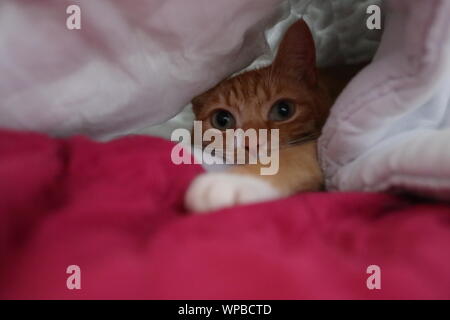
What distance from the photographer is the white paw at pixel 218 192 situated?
66 cm

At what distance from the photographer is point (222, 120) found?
1.32 meters

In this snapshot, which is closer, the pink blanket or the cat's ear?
the pink blanket

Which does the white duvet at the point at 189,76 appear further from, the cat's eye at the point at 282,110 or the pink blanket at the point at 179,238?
the cat's eye at the point at 282,110

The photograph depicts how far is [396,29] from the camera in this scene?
2.73ft

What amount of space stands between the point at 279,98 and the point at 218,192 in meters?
0.66

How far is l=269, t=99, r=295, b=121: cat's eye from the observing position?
125 centimetres

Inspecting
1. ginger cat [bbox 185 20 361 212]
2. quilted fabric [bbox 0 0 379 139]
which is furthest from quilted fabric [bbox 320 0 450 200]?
A: quilted fabric [bbox 0 0 379 139]

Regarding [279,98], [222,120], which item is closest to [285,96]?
[279,98]

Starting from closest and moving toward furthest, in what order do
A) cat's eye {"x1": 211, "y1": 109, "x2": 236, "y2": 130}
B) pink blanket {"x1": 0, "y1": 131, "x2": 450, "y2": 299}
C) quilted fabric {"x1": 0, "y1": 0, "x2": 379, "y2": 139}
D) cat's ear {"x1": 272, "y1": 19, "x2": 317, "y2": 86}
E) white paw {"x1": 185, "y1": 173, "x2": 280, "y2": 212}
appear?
pink blanket {"x1": 0, "y1": 131, "x2": 450, "y2": 299} → white paw {"x1": 185, "y1": 173, "x2": 280, "y2": 212} → quilted fabric {"x1": 0, "y1": 0, "x2": 379, "y2": 139} → cat's ear {"x1": 272, "y1": 19, "x2": 317, "y2": 86} → cat's eye {"x1": 211, "y1": 109, "x2": 236, "y2": 130}

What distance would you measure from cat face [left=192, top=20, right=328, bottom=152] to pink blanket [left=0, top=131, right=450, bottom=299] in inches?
19.8

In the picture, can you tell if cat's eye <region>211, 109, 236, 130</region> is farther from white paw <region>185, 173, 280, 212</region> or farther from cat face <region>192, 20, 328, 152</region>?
white paw <region>185, 173, 280, 212</region>

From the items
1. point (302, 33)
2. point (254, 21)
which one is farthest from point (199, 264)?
point (302, 33)

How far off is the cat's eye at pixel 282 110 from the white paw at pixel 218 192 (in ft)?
1.71

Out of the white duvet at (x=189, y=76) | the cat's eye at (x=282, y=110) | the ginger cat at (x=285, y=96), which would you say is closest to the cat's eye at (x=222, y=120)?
the ginger cat at (x=285, y=96)
